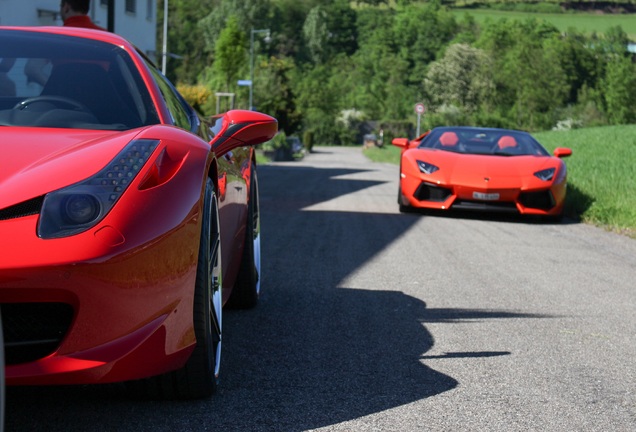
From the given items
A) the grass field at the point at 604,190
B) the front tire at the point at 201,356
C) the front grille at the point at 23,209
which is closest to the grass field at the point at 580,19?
the grass field at the point at 604,190

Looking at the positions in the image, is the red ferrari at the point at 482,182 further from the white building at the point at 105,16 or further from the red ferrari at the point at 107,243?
the white building at the point at 105,16

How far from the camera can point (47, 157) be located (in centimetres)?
293

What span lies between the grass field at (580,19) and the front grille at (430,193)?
342 feet

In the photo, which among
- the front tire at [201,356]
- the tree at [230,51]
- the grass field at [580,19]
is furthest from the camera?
the grass field at [580,19]

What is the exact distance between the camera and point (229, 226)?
4.26 metres

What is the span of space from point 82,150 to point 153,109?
0.71m

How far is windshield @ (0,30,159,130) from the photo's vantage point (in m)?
3.57

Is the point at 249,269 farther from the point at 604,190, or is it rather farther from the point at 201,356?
the point at 604,190

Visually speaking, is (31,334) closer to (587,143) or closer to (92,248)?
(92,248)

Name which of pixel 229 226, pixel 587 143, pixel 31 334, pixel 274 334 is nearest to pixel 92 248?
pixel 31 334

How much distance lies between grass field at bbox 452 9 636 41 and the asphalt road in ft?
358

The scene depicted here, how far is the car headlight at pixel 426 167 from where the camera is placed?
1239 cm

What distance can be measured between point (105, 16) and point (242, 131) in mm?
23830

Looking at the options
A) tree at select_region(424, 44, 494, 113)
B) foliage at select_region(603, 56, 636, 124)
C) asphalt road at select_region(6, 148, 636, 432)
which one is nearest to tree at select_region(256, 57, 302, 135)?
tree at select_region(424, 44, 494, 113)
